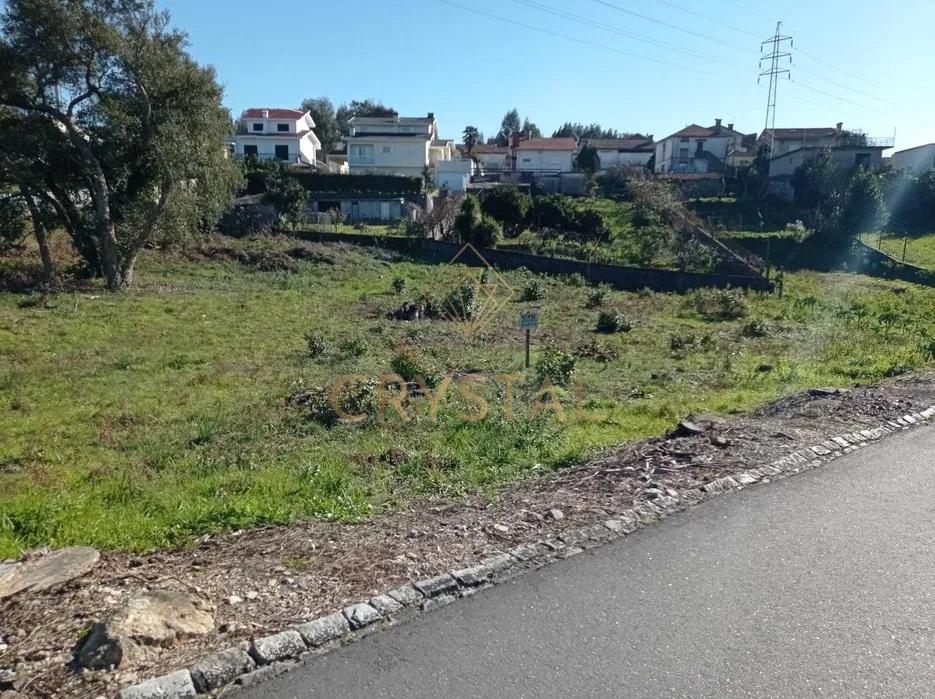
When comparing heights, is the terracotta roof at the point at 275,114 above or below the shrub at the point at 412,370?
above

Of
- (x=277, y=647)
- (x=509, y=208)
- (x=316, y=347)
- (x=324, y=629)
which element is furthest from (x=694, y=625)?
(x=509, y=208)

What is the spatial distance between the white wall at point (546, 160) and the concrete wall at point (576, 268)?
28.9 metres

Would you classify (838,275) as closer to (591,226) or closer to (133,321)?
(591,226)

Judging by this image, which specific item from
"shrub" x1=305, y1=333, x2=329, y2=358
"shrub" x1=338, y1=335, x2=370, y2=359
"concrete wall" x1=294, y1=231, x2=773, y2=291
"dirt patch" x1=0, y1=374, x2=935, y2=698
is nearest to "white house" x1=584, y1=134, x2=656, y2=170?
"concrete wall" x1=294, y1=231, x2=773, y2=291

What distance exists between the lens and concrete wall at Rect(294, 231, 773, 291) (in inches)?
1102

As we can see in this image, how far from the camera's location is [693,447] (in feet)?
24.2

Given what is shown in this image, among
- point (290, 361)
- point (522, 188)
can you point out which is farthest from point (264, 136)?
point (290, 361)

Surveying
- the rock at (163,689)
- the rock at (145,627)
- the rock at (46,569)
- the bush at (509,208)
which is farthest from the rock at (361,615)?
the bush at (509,208)

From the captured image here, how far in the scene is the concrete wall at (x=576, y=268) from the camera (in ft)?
91.8

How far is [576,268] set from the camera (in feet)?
101

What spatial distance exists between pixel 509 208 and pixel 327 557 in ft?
118

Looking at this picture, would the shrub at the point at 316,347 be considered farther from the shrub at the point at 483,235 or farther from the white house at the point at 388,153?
the white house at the point at 388,153

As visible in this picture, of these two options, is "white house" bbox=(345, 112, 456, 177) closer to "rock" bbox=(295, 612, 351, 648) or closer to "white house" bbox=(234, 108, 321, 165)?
"white house" bbox=(234, 108, 321, 165)

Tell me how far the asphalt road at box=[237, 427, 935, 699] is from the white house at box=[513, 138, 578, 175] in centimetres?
5717
